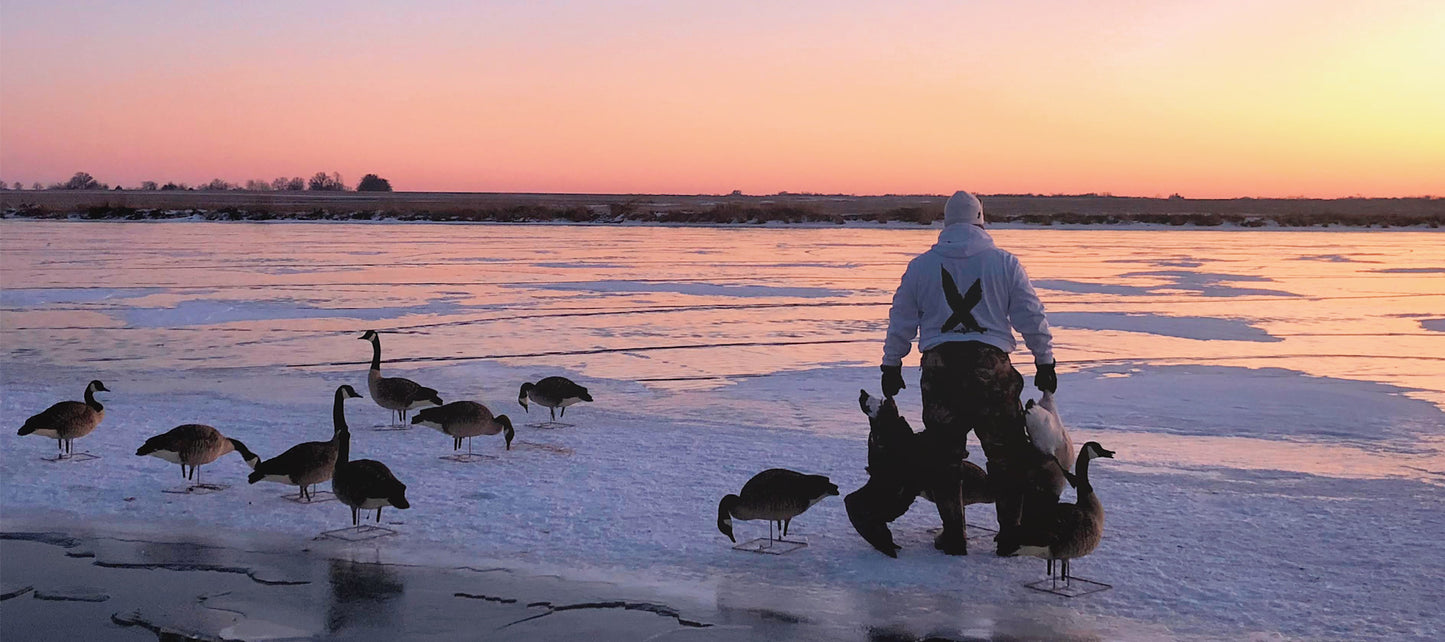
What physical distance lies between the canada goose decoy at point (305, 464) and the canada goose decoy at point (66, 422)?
81.1 inches

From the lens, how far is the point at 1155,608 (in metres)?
5.66

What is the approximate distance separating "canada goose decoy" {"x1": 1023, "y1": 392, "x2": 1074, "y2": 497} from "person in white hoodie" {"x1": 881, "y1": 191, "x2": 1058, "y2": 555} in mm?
59

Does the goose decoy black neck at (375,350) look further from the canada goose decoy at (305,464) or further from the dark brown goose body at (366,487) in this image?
the dark brown goose body at (366,487)

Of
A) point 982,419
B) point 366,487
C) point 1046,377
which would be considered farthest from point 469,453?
point 1046,377

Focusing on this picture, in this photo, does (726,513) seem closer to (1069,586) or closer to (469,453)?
(1069,586)

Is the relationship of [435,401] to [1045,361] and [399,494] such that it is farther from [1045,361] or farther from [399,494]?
[1045,361]

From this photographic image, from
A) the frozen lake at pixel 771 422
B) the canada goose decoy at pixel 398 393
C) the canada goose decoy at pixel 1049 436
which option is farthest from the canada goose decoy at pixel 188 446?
the canada goose decoy at pixel 1049 436

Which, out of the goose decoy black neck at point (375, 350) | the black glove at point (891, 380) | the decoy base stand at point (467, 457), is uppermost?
the black glove at point (891, 380)

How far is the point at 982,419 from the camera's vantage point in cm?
607

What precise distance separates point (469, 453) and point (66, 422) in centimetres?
274

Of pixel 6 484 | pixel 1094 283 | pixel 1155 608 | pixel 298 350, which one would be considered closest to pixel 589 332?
pixel 298 350

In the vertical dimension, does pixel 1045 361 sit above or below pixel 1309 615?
above

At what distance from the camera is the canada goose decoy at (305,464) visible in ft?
24.1

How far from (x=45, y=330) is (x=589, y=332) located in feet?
23.4
